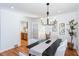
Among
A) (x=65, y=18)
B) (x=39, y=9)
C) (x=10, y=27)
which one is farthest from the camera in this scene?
(x=10, y=27)

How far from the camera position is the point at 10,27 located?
2.14 metres

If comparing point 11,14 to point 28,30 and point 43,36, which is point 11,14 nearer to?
point 28,30

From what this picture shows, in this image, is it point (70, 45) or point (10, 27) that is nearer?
point (70, 45)

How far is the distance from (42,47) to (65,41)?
649 mm

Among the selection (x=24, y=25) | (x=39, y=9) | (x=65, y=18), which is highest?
(x=39, y=9)

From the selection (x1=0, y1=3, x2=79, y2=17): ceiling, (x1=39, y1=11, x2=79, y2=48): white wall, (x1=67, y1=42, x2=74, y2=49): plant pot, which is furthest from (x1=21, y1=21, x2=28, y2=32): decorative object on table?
(x1=67, y1=42, x2=74, y2=49): plant pot

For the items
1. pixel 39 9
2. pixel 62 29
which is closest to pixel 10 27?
pixel 39 9

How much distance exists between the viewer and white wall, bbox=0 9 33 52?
1991mm

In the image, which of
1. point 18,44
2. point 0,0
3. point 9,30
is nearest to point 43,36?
point 18,44

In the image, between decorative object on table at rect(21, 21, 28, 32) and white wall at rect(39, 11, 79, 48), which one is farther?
decorative object on table at rect(21, 21, 28, 32)

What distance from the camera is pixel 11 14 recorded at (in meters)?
1.99

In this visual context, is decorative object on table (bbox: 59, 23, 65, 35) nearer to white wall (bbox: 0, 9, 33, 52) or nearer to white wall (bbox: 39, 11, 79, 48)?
white wall (bbox: 39, 11, 79, 48)

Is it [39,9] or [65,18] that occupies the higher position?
[39,9]

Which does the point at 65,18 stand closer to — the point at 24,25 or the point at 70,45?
the point at 70,45
